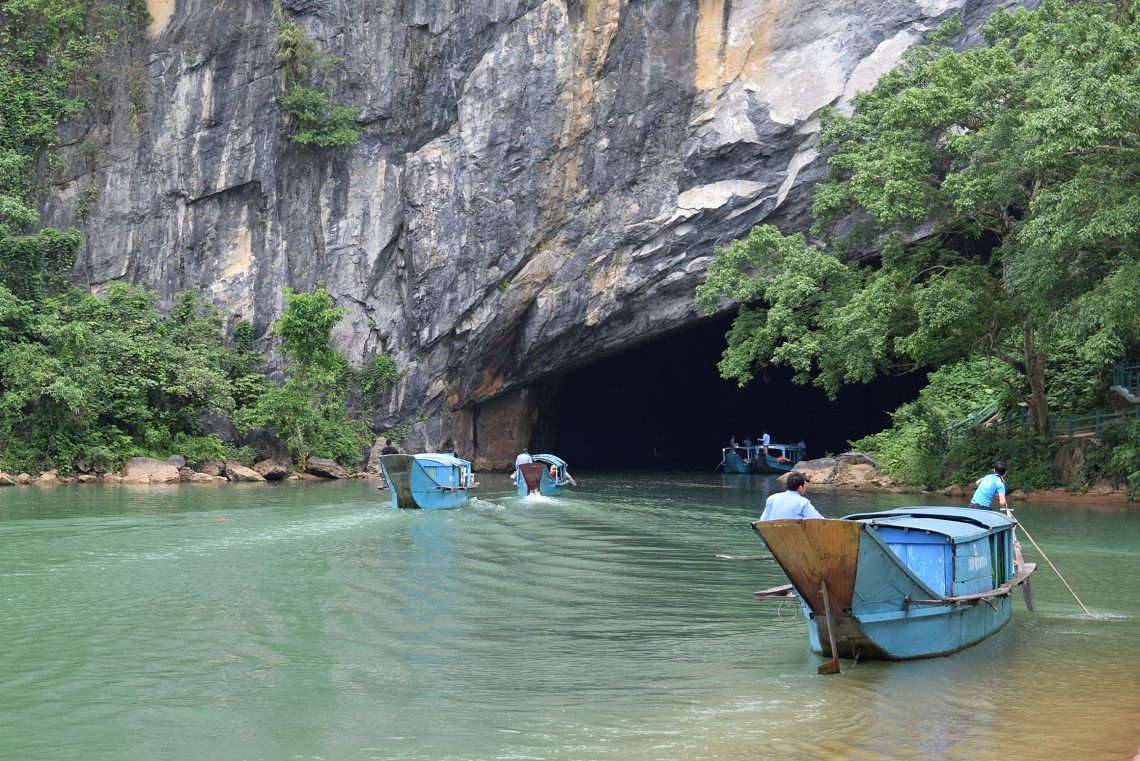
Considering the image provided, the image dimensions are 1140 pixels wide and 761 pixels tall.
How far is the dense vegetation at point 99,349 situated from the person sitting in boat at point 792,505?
863 inches

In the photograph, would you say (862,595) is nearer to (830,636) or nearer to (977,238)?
(830,636)

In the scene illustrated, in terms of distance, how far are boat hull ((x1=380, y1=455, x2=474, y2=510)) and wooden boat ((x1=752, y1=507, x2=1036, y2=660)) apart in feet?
42.0

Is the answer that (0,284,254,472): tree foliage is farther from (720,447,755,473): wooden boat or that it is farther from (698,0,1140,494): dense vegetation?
(720,447,755,473): wooden boat

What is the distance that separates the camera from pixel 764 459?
3619 centimetres

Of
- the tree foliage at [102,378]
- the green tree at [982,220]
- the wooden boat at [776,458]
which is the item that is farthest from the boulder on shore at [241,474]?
the wooden boat at [776,458]

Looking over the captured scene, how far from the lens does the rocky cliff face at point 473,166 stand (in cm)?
2908

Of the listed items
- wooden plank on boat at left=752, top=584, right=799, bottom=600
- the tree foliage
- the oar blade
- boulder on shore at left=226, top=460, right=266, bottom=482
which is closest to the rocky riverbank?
the oar blade

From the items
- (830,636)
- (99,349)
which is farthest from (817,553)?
(99,349)

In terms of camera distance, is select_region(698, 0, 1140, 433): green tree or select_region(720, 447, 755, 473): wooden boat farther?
select_region(720, 447, 755, 473): wooden boat

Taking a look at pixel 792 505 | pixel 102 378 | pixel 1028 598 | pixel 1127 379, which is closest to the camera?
pixel 792 505

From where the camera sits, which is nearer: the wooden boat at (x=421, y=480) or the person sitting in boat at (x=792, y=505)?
the person sitting in boat at (x=792, y=505)

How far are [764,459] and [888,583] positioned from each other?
28267 millimetres

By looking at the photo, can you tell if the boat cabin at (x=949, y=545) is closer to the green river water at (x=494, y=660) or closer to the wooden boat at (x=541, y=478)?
the green river water at (x=494, y=660)

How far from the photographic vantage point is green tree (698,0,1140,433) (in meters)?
16.3
